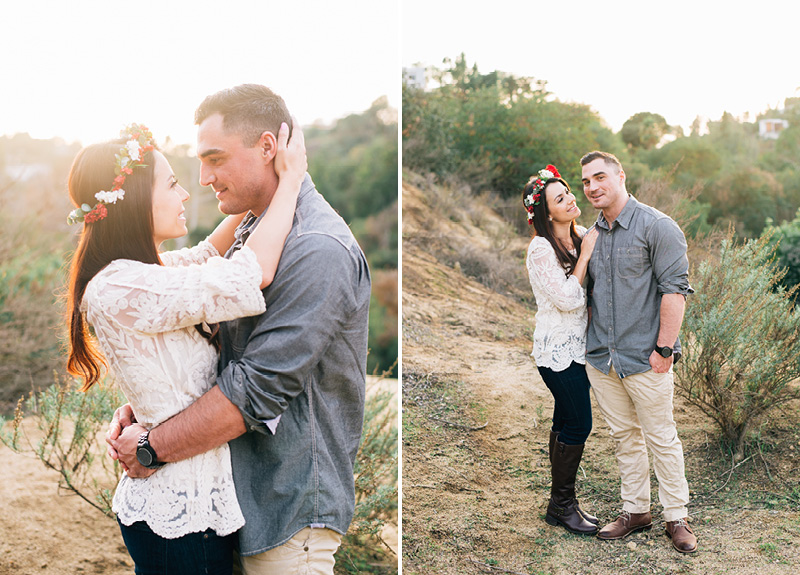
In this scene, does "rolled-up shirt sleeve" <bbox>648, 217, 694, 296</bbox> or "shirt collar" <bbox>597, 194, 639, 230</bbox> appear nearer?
"rolled-up shirt sleeve" <bbox>648, 217, 694, 296</bbox>

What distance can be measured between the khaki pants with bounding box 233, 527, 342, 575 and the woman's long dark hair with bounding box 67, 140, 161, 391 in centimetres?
74

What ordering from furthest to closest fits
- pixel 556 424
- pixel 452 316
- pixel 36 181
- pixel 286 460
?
1. pixel 36 181
2. pixel 452 316
3. pixel 556 424
4. pixel 286 460

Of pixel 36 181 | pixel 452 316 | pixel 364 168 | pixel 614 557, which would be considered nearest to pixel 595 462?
pixel 614 557

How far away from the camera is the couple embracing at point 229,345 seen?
1.47 meters

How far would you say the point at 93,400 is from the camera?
3.85m

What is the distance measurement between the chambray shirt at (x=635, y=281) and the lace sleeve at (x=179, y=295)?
203 centimetres

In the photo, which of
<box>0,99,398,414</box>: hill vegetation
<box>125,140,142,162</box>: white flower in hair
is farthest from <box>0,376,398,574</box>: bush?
<box>125,140,142,162</box>: white flower in hair

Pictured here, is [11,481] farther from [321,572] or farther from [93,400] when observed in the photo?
[321,572]

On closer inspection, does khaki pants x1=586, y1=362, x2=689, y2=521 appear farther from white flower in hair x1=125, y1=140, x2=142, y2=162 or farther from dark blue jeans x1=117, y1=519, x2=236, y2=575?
white flower in hair x1=125, y1=140, x2=142, y2=162

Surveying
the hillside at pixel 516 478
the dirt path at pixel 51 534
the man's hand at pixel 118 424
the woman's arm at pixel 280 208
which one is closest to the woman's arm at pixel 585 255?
the hillside at pixel 516 478

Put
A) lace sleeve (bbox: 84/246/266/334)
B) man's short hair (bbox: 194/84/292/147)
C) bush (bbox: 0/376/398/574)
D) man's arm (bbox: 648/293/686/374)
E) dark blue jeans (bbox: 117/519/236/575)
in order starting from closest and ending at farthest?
lace sleeve (bbox: 84/246/266/334) → dark blue jeans (bbox: 117/519/236/575) → man's short hair (bbox: 194/84/292/147) → man's arm (bbox: 648/293/686/374) → bush (bbox: 0/376/398/574)

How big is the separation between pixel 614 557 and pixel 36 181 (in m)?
10.8

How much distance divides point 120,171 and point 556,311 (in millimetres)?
2206

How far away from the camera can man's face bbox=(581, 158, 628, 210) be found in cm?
306
